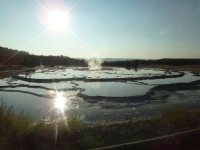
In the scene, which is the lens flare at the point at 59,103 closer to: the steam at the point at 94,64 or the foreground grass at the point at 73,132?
the foreground grass at the point at 73,132

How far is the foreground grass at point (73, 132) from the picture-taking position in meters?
7.40

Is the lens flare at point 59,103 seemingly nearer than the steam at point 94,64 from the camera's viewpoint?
Yes

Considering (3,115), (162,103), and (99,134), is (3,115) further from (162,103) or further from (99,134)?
(162,103)

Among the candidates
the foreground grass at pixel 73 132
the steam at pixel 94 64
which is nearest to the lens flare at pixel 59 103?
the foreground grass at pixel 73 132

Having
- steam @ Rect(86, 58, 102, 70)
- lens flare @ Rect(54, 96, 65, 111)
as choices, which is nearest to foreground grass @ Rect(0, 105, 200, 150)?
lens flare @ Rect(54, 96, 65, 111)

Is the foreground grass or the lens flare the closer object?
the foreground grass

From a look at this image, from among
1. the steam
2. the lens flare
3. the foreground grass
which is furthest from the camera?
the steam

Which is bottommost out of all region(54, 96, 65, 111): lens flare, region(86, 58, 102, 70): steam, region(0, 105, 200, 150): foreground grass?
region(86, 58, 102, 70): steam

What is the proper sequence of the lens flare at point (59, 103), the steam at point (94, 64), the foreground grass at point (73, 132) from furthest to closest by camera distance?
the steam at point (94, 64) < the lens flare at point (59, 103) < the foreground grass at point (73, 132)

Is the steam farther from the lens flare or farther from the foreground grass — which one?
the foreground grass

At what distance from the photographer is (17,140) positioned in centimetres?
744

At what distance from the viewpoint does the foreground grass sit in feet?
24.3

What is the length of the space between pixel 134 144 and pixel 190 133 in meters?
1.71

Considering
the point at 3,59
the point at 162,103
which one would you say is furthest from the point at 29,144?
the point at 3,59
